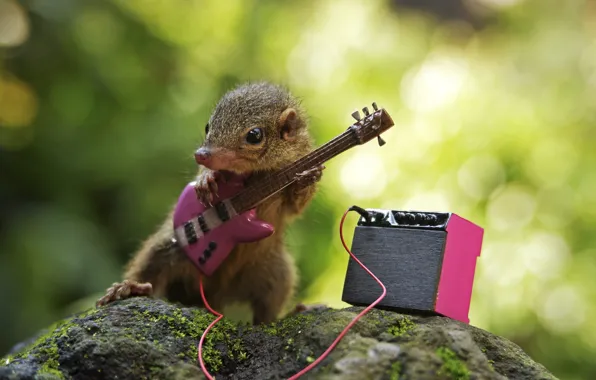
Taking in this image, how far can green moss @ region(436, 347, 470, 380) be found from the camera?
1.01 m

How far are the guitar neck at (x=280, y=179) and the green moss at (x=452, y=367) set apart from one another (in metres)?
0.48

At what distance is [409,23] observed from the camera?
128 inches

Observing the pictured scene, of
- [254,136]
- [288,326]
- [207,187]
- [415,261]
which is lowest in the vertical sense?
[288,326]

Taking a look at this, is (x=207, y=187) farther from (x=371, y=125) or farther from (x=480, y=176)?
(x=480, y=176)

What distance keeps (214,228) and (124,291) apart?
9.3 inches

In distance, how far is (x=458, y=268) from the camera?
1.30m

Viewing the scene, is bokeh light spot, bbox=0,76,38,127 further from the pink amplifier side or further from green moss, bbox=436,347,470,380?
green moss, bbox=436,347,470,380

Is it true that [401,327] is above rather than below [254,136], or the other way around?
below

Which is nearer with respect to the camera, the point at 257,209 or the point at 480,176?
the point at 257,209

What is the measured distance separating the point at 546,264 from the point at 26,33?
249 centimetres

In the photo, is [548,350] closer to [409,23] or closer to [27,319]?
[409,23]

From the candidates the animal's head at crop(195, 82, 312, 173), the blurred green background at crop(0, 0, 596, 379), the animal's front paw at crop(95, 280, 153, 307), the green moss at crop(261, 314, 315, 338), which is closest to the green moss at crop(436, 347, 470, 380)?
the green moss at crop(261, 314, 315, 338)

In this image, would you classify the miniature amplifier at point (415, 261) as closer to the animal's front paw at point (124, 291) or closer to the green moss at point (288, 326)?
the green moss at point (288, 326)

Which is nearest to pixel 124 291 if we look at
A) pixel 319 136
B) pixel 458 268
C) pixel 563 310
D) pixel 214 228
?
pixel 214 228
